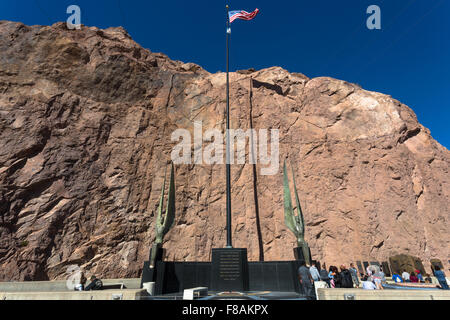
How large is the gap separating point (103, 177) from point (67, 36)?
44.3 feet

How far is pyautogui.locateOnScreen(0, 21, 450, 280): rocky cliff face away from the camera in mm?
17203

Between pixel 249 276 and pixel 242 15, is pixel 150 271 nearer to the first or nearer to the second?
pixel 249 276

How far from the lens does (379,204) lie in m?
19.7

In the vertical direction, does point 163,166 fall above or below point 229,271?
above

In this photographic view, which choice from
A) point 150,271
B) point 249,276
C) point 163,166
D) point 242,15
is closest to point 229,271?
point 249,276

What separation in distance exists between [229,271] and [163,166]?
34.9ft

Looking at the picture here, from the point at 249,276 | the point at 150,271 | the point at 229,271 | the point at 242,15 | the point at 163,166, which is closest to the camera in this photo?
the point at 150,271

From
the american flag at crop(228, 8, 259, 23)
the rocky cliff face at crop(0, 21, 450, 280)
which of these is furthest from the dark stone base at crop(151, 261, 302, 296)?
the american flag at crop(228, 8, 259, 23)

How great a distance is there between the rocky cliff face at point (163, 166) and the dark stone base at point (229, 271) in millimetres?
5370

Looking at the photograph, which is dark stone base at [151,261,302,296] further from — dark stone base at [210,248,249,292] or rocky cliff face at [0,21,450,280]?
rocky cliff face at [0,21,450,280]

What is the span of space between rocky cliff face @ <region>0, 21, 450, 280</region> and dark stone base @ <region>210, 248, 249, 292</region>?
5370mm

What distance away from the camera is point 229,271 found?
524 inches

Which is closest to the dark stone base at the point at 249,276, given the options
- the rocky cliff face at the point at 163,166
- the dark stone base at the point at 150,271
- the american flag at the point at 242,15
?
the dark stone base at the point at 150,271

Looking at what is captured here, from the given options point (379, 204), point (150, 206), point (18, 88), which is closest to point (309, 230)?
point (379, 204)
